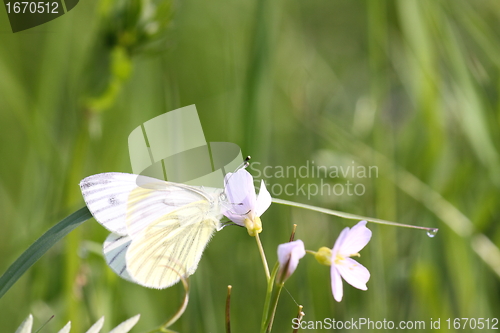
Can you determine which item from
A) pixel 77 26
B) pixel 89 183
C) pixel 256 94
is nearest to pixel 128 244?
pixel 89 183

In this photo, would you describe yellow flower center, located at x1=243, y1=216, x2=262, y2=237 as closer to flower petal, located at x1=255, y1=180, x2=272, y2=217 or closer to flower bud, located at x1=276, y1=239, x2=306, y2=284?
flower petal, located at x1=255, y1=180, x2=272, y2=217

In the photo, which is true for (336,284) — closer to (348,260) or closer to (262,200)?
(348,260)

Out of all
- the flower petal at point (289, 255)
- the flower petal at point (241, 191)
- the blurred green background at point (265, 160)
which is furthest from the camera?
the blurred green background at point (265, 160)

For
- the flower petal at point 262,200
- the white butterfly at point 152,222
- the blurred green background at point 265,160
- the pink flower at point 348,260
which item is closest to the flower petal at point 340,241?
the pink flower at point 348,260

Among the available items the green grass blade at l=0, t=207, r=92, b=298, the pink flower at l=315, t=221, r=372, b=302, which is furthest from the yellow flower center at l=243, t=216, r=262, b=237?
the green grass blade at l=0, t=207, r=92, b=298

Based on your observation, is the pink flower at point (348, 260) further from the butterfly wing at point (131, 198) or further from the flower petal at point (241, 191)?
the butterfly wing at point (131, 198)

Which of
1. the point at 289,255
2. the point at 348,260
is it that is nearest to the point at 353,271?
the point at 348,260
